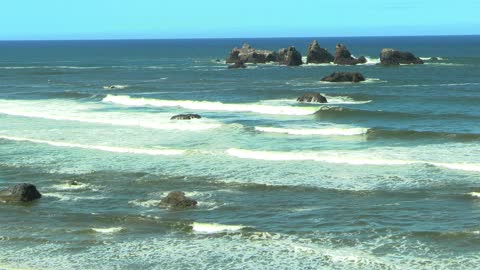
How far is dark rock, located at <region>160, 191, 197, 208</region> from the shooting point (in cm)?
2544

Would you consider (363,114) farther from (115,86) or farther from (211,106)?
(115,86)

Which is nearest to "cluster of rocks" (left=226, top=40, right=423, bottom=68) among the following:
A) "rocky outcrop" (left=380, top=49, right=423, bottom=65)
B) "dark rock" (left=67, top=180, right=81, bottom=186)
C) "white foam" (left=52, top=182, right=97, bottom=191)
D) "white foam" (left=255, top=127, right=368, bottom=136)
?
"rocky outcrop" (left=380, top=49, right=423, bottom=65)

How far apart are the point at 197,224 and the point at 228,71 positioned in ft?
247

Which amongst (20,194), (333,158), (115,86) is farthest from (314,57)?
(20,194)

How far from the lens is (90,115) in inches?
2067

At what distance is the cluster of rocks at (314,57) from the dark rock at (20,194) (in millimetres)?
77285

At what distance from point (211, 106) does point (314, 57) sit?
54.1 metres

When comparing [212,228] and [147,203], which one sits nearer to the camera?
[212,228]

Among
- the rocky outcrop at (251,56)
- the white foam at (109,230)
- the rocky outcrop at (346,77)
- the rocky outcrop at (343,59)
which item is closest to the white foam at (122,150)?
the white foam at (109,230)

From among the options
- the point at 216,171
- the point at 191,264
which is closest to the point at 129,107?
the point at 216,171

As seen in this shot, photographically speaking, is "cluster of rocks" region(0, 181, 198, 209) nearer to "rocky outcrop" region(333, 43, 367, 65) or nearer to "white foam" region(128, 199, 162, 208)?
"white foam" region(128, 199, 162, 208)

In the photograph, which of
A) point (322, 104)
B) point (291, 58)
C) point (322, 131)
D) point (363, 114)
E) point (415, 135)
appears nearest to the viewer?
point (415, 135)

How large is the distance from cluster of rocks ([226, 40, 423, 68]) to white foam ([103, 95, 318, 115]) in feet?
137

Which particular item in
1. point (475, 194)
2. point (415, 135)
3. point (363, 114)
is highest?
point (475, 194)
